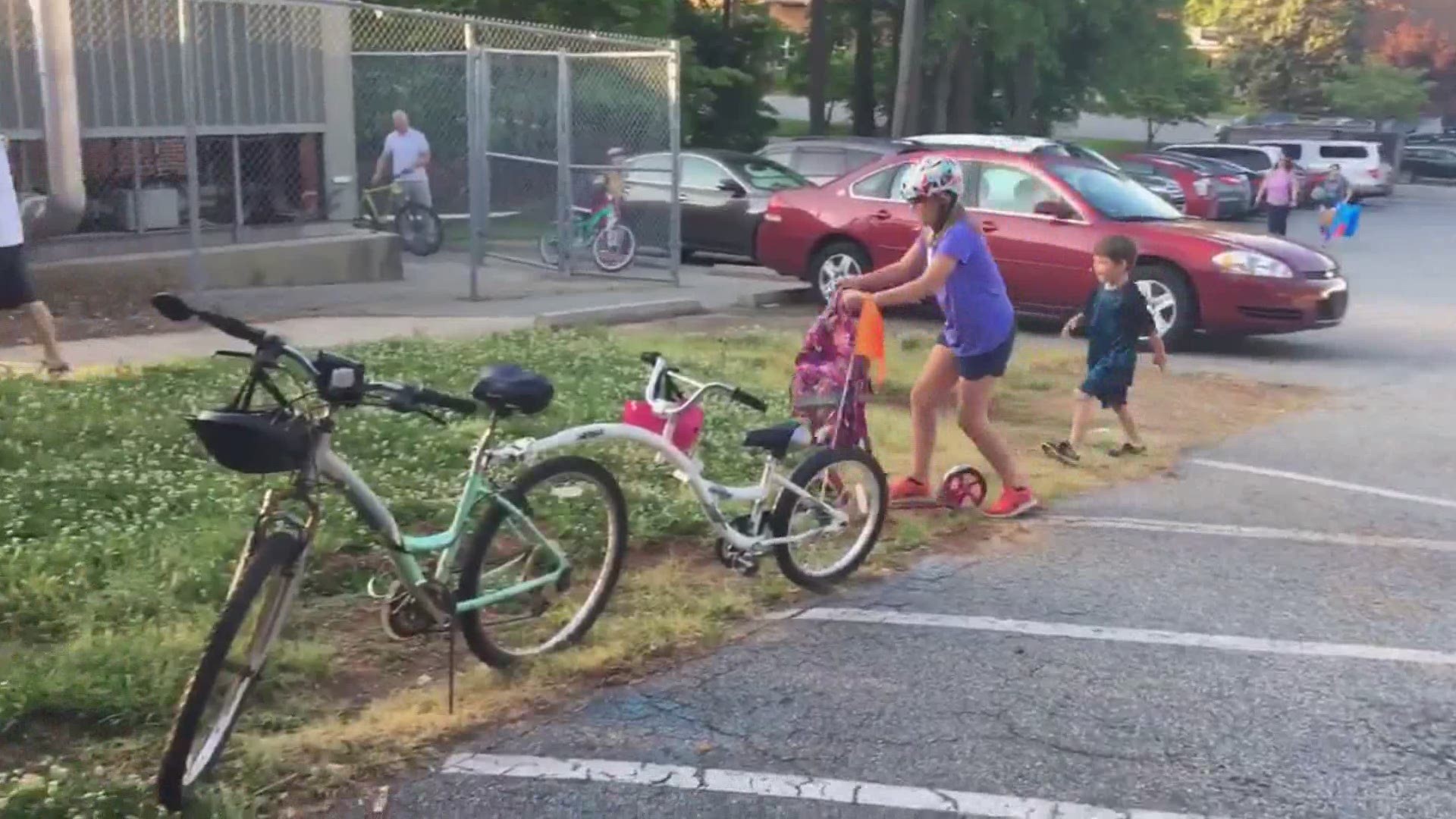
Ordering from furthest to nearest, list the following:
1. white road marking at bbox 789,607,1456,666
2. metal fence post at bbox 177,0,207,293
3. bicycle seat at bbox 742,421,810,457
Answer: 1. metal fence post at bbox 177,0,207,293
2. bicycle seat at bbox 742,421,810,457
3. white road marking at bbox 789,607,1456,666

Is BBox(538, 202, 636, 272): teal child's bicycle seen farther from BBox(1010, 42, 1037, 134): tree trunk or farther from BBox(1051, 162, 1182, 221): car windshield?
BBox(1010, 42, 1037, 134): tree trunk

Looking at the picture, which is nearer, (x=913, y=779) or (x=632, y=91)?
(x=913, y=779)

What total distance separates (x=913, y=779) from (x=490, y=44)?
56.2ft

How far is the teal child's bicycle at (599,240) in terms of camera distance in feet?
51.4

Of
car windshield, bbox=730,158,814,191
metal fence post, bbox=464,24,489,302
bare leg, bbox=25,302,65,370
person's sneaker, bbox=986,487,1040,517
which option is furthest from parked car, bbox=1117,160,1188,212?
bare leg, bbox=25,302,65,370

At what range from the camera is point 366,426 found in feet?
25.0

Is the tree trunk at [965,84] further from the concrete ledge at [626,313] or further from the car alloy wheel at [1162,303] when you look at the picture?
the car alloy wheel at [1162,303]

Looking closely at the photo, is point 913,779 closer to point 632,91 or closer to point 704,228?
point 632,91

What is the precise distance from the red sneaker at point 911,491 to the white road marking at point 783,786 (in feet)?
9.92

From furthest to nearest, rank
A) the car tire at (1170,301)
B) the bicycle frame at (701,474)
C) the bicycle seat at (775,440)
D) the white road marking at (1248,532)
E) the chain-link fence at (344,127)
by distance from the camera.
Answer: the car tire at (1170,301), the chain-link fence at (344,127), the white road marking at (1248,532), the bicycle seat at (775,440), the bicycle frame at (701,474)

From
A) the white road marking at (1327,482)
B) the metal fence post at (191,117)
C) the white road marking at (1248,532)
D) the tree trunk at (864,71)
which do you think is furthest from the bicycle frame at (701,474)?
the tree trunk at (864,71)

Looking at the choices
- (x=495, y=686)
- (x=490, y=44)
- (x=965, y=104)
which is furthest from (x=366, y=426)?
(x=965, y=104)

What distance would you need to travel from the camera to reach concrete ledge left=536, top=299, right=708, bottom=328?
12.7 metres

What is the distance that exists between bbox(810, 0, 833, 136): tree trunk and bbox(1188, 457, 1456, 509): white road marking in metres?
28.1
